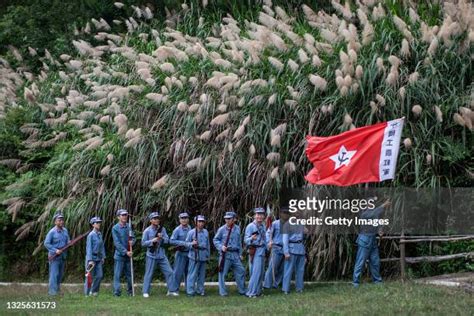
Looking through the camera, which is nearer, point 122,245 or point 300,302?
point 300,302

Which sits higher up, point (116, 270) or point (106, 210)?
point (106, 210)

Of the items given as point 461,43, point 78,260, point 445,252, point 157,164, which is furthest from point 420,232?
point 78,260

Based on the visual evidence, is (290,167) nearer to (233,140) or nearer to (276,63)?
Result: (233,140)

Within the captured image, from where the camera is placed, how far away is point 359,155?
625 inches

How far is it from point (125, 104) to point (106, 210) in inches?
113

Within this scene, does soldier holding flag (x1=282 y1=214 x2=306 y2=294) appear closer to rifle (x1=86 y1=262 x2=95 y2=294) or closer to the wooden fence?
the wooden fence

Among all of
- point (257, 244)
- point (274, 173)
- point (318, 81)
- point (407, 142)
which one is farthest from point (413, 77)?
point (257, 244)

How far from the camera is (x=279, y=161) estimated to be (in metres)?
18.4

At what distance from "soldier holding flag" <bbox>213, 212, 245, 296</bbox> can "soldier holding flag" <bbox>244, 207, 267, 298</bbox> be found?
8.6 inches

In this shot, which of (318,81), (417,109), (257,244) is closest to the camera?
(257,244)

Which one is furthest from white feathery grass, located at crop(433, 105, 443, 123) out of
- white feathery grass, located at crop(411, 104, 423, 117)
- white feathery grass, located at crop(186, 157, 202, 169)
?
white feathery grass, located at crop(186, 157, 202, 169)

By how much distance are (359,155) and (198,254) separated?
146 inches

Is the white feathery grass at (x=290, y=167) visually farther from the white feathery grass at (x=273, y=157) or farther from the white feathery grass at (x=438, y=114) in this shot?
the white feathery grass at (x=438, y=114)

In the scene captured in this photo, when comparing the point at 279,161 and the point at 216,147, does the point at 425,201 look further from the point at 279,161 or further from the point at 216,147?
the point at 216,147
